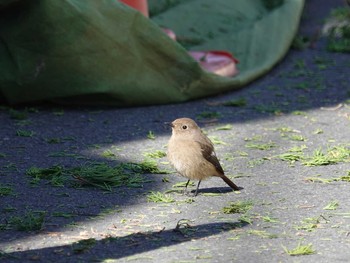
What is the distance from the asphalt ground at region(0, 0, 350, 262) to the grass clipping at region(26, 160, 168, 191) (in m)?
0.01

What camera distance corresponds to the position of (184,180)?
5297 mm

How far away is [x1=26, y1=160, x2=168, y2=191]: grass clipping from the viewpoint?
507 centimetres

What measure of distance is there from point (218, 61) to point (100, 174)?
2.88 m

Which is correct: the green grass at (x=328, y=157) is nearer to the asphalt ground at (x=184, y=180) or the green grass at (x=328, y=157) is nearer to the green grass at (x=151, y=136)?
the asphalt ground at (x=184, y=180)

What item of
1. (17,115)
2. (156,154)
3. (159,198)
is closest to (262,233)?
(159,198)

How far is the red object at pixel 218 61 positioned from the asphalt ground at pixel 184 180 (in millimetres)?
233

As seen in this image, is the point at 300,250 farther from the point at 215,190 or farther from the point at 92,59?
the point at 92,59

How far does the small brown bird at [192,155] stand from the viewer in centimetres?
494

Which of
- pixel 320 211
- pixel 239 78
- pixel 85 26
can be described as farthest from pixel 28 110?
pixel 320 211

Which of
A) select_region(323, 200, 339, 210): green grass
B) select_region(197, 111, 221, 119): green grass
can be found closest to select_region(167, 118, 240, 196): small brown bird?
select_region(323, 200, 339, 210): green grass

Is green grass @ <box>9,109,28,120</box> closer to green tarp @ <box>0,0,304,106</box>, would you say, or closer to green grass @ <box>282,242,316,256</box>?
green tarp @ <box>0,0,304,106</box>

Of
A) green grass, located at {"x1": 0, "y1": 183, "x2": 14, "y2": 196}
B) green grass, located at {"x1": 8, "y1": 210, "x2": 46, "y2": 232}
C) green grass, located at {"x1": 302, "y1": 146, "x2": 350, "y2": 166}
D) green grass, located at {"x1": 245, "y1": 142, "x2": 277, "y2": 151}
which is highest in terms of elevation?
green grass, located at {"x1": 302, "y1": 146, "x2": 350, "y2": 166}

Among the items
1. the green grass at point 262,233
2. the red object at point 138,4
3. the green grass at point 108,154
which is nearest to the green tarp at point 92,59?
the red object at point 138,4

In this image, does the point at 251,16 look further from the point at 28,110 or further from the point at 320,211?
the point at 320,211
